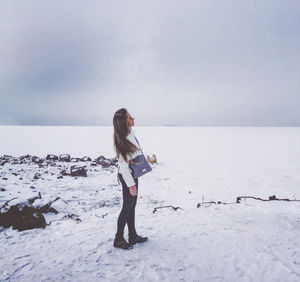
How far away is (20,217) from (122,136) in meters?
2.53

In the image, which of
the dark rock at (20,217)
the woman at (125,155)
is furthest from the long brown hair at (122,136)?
the dark rock at (20,217)

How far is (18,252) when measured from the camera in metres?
2.94

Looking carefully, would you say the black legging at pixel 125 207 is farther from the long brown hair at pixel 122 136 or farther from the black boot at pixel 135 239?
the long brown hair at pixel 122 136

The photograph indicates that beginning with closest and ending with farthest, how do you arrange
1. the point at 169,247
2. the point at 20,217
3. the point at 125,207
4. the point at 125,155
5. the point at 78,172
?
1. the point at 125,155
2. the point at 125,207
3. the point at 169,247
4. the point at 20,217
5. the point at 78,172

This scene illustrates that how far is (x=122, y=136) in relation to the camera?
2.84 metres

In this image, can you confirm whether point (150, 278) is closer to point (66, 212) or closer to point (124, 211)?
point (124, 211)

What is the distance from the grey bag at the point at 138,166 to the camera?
2842mm

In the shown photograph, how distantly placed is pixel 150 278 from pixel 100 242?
1.10 metres

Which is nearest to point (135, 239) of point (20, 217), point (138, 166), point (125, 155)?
point (138, 166)

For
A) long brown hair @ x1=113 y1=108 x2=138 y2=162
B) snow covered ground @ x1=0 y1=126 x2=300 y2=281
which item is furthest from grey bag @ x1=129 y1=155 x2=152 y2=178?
snow covered ground @ x1=0 y1=126 x2=300 y2=281

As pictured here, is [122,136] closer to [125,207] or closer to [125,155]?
[125,155]

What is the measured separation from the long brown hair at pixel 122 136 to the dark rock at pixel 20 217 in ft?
7.15

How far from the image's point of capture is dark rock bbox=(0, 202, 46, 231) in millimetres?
3638

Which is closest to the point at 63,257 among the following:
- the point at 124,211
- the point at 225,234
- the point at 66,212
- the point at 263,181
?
the point at 124,211
